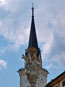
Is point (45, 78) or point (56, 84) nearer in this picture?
point (56, 84)

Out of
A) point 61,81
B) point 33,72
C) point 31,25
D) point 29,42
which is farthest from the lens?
point 31,25

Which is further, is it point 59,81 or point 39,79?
point 39,79

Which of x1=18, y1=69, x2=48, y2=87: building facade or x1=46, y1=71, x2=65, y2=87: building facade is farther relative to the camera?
x1=18, y1=69, x2=48, y2=87: building facade

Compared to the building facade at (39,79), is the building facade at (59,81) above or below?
below

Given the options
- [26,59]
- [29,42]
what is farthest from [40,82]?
[26,59]

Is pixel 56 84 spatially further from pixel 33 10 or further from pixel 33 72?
pixel 33 10

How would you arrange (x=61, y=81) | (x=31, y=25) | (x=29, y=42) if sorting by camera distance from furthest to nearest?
(x=31, y=25) < (x=29, y=42) < (x=61, y=81)

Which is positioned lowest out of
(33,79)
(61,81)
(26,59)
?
(33,79)

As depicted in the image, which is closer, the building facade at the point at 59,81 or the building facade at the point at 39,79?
the building facade at the point at 59,81

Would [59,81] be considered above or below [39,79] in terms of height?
below

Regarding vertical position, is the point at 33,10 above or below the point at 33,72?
above

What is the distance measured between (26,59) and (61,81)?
30.9 meters

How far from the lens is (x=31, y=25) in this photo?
132875mm

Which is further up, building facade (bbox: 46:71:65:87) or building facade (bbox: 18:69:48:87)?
building facade (bbox: 18:69:48:87)
